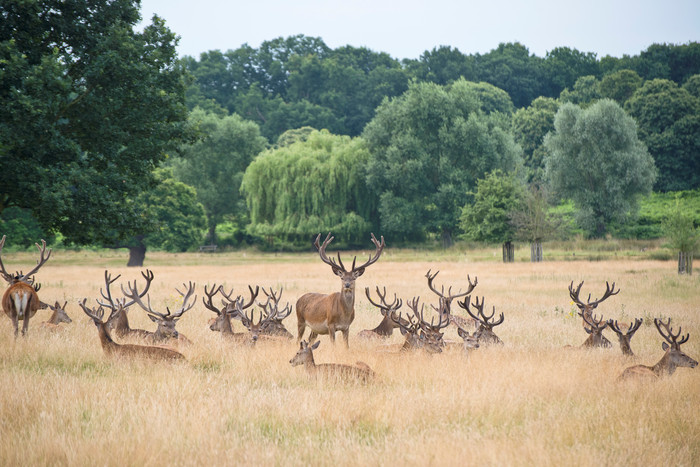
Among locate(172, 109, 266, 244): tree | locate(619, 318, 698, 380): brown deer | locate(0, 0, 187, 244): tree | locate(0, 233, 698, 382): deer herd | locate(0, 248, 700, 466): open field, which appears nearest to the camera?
locate(0, 248, 700, 466): open field

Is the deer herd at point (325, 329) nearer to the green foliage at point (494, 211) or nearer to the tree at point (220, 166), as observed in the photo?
the green foliage at point (494, 211)

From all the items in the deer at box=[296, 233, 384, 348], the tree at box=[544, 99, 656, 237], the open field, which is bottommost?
the open field

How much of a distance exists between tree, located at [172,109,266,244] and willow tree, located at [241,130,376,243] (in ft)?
30.3

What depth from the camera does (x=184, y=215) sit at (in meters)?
40.1

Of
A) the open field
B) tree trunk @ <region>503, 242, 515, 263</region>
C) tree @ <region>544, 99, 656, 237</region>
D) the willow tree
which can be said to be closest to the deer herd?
the open field

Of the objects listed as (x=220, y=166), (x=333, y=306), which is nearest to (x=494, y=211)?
(x=333, y=306)

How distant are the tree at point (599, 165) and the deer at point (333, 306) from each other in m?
37.9

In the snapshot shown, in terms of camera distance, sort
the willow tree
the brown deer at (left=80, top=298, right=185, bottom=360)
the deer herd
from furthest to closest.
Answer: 1. the willow tree
2. the brown deer at (left=80, top=298, right=185, bottom=360)
3. the deer herd

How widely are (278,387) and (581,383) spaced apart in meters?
3.16

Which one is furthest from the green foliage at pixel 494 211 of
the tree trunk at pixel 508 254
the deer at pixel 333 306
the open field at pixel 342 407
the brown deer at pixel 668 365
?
the brown deer at pixel 668 365

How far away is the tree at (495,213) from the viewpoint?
33.8 metres

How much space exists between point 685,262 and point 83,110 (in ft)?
67.2

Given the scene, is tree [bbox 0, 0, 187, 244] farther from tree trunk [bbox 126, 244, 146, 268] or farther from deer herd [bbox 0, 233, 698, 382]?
tree trunk [bbox 126, 244, 146, 268]

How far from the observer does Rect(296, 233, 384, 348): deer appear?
8.55 metres
